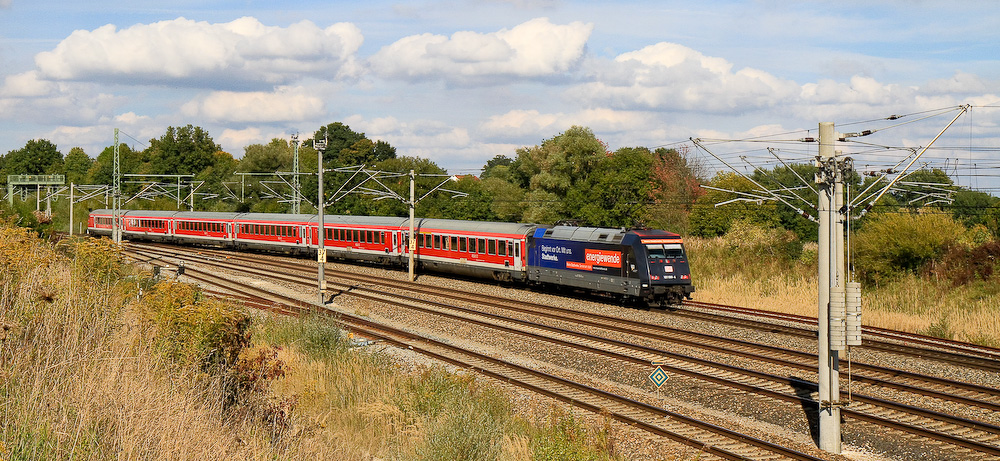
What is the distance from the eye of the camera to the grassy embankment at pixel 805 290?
25531 millimetres

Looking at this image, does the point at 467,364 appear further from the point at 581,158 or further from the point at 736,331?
the point at 581,158

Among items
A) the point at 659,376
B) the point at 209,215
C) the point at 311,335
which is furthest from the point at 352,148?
the point at 659,376

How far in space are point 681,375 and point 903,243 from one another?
66.1 feet

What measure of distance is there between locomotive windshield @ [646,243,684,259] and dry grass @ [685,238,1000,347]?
15.6 ft

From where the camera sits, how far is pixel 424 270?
144 feet

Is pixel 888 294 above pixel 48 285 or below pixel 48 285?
below

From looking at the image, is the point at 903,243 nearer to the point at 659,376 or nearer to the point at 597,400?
the point at 659,376

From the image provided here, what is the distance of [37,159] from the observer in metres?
155

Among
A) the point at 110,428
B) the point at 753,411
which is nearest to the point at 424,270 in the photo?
the point at 753,411

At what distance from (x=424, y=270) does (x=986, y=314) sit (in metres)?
26.5

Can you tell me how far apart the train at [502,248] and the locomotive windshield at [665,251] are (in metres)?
0.04

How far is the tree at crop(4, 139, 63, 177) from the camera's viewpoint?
154 metres

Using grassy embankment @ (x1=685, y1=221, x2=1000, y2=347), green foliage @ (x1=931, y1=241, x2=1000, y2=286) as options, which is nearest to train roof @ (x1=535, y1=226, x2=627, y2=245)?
grassy embankment @ (x1=685, y1=221, x2=1000, y2=347)

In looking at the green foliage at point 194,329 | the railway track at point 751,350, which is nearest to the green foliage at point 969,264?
the railway track at point 751,350
